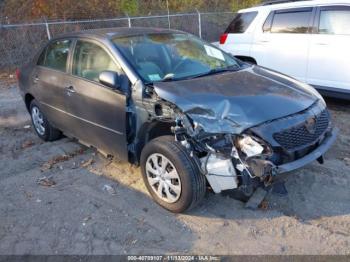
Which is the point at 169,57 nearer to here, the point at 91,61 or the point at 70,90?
the point at 91,61

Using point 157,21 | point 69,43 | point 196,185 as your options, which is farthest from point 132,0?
point 196,185

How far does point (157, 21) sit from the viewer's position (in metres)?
14.3

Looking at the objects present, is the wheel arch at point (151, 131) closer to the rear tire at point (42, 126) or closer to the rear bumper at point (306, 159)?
the rear bumper at point (306, 159)

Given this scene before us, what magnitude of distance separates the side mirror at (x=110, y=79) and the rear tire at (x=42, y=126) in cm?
203

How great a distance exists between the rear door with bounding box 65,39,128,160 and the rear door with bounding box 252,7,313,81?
13.3 feet

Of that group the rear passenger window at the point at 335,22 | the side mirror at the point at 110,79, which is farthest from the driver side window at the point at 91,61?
the rear passenger window at the point at 335,22

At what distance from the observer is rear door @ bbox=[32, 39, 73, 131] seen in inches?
195

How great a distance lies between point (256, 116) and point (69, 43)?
9.26 feet

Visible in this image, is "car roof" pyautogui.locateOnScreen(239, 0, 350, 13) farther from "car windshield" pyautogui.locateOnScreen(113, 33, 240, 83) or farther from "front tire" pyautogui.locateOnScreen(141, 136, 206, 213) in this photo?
"front tire" pyautogui.locateOnScreen(141, 136, 206, 213)

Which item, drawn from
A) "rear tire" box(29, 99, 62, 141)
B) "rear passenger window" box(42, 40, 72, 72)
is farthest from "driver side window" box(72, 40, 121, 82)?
"rear tire" box(29, 99, 62, 141)

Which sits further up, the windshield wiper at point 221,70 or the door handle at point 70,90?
the windshield wiper at point 221,70

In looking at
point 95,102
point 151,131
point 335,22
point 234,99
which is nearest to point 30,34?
point 95,102

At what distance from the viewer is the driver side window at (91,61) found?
167 inches

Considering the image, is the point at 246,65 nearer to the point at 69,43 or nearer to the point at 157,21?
the point at 69,43
